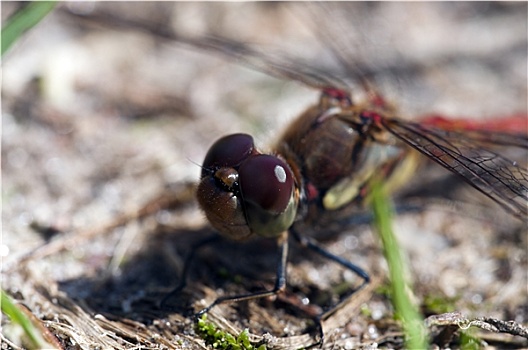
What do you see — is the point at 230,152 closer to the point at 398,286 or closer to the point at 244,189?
the point at 244,189

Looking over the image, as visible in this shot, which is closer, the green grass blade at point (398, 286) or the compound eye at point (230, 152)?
the green grass blade at point (398, 286)

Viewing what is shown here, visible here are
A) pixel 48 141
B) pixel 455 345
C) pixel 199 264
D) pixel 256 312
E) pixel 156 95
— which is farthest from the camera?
pixel 156 95

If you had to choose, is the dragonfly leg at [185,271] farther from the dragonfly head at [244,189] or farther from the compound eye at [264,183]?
the compound eye at [264,183]

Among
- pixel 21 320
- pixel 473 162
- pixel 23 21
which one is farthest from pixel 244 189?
pixel 23 21

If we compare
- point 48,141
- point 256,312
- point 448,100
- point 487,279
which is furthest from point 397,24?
point 256,312

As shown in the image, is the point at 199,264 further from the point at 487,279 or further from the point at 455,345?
the point at 487,279

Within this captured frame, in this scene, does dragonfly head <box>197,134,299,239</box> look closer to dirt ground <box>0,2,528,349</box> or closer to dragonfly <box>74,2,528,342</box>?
dragonfly <box>74,2,528,342</box>

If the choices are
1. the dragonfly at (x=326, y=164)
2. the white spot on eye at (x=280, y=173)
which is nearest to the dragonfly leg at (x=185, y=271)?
the dragonfly at (x=326, y=164)
